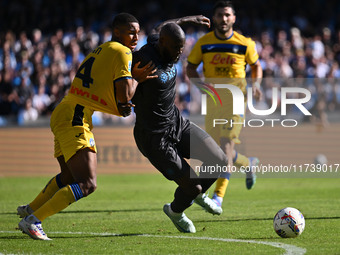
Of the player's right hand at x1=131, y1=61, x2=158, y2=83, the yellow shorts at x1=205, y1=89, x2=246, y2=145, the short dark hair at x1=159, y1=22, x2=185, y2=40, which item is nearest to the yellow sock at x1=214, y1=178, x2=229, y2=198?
the yellow shorts at x1=205, y1=89, x2=246, y2=145

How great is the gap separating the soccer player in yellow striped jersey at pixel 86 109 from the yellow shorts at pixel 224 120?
3576mm

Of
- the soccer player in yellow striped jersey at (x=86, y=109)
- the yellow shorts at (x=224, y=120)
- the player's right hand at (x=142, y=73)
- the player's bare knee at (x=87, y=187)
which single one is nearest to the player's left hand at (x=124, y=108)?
the soccer player in yellow striped jersey at (x=86, y=109)

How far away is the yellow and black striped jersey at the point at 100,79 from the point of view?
23.6 feet

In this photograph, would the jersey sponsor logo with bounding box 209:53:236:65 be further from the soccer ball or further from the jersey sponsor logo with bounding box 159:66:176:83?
the soccer ball

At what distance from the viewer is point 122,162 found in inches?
742

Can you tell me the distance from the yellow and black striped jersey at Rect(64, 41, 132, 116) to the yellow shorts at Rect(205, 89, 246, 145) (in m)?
3.76

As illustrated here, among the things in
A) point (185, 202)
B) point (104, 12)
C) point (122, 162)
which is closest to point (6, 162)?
point (122, 162)

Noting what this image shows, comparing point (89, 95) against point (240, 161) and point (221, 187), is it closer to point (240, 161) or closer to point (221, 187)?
point (221, 187)

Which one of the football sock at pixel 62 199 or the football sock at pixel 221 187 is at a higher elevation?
the football sock at pixel 62 199

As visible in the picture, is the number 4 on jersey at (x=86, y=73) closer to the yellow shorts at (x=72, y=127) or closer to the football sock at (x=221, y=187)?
the yellow shorts at (x=72, y=127)

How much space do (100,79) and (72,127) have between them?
0.60 metres

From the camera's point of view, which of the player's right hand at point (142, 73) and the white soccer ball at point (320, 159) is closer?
the player's right hand at point (142, 73)

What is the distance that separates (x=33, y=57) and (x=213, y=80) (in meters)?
11.1

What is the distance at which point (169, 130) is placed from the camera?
7703mm
